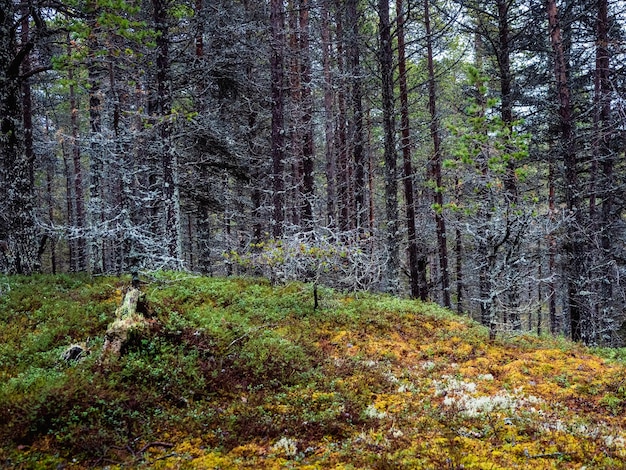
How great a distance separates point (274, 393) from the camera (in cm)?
643

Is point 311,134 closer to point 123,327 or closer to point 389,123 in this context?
point 389,123

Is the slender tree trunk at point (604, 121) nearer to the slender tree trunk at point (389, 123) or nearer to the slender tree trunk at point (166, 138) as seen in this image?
the slender tree trunk at point (389, 123)

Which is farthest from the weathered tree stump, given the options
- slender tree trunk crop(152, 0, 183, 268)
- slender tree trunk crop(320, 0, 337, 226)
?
slender tree trunk crop(320, 0, 337, 226)

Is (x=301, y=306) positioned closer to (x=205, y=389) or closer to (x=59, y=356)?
(x=205, y=389)

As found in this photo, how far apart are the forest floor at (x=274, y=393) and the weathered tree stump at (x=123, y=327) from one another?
136 millimetres

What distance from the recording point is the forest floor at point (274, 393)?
4684mm

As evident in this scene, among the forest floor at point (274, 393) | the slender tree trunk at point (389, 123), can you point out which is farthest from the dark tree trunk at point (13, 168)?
the slender tree trunk at point (389, 123)

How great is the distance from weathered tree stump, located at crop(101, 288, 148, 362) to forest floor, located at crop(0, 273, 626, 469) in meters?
0.14

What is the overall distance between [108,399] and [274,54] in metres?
10.7

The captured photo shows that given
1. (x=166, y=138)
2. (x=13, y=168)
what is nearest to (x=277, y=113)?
(x=166, y=138)

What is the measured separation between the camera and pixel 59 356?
255 inches

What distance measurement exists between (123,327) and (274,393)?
2.76 metres

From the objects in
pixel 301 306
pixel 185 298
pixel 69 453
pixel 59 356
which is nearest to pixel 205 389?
pixel 69 453

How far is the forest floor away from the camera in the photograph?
4.68 meters
